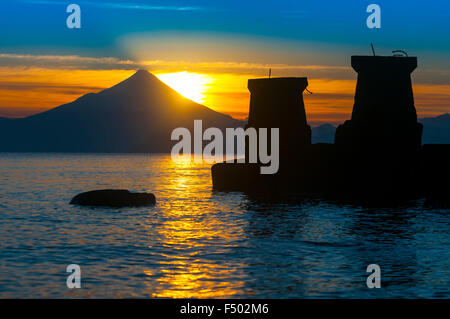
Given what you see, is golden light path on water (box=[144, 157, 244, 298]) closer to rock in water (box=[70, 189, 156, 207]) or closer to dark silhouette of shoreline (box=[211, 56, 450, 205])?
rock in water (box=[70, 189, 156, 207])

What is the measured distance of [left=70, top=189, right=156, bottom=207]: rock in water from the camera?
133 feet

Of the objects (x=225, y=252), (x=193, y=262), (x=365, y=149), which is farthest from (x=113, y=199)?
(x=193, y=262)

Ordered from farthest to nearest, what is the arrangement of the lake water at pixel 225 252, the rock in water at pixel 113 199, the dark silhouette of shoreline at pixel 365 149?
the dark silhouette of shoreline at pixel 365 149 → the rock in water at pixel 113 199 → the lake water at pixel 225 252

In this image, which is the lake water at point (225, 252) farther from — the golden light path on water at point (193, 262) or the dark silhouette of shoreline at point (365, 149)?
the dark silhouette of shoreline at point (365, 149)

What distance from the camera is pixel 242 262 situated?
19766 millimetres

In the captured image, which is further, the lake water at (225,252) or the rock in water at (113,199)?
the rock in water at (113,199)

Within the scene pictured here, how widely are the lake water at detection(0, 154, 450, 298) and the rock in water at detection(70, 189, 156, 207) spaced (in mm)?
1399

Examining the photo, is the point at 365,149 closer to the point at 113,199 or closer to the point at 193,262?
the point at 113,199

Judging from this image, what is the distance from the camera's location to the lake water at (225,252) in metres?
15.7

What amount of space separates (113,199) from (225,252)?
19897 millimetres

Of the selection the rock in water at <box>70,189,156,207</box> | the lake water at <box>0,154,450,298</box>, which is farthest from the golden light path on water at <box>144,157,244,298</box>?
the rock in water at <box>70,189,156,207</box>

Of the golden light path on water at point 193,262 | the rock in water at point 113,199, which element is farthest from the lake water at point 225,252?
the rock in water at point 113,199

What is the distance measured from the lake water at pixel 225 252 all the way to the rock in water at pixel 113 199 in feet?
4.59
